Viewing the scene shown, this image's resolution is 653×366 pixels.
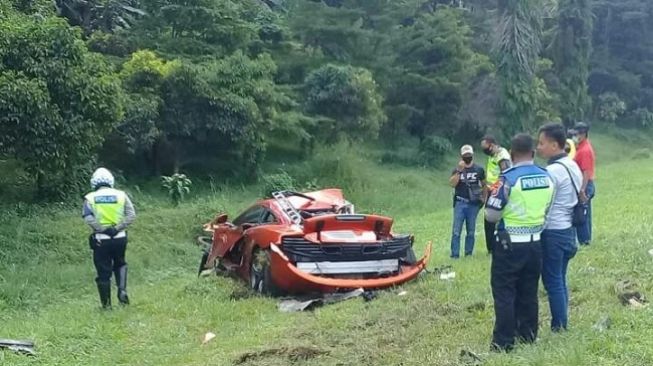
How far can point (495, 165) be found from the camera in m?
10.5

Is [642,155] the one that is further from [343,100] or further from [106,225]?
[106,225]

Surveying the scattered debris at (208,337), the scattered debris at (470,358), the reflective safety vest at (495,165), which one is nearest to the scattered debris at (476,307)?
the scattered debris at (470,358)

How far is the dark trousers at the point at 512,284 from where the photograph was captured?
19.4 feet

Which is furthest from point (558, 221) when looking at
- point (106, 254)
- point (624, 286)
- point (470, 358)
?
point (106, 254)

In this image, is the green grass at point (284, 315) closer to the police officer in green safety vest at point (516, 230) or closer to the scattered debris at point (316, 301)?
the scattered debris at point (316, 301)

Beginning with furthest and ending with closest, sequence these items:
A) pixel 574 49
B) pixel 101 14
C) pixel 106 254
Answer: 1. pixel 574 49
2. pixel 101 14
3. pixel 106 254

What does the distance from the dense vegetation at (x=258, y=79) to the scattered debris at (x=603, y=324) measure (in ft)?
34.7

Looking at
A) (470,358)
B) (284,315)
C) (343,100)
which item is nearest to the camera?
(470,358)

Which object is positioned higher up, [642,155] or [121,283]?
[121,283]

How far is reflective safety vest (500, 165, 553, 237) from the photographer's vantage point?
5.91 meters

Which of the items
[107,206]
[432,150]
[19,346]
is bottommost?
[432,150]

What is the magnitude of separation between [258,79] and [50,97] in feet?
27.9

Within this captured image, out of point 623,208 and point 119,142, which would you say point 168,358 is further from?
point 119,142

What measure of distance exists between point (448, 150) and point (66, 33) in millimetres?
19655
